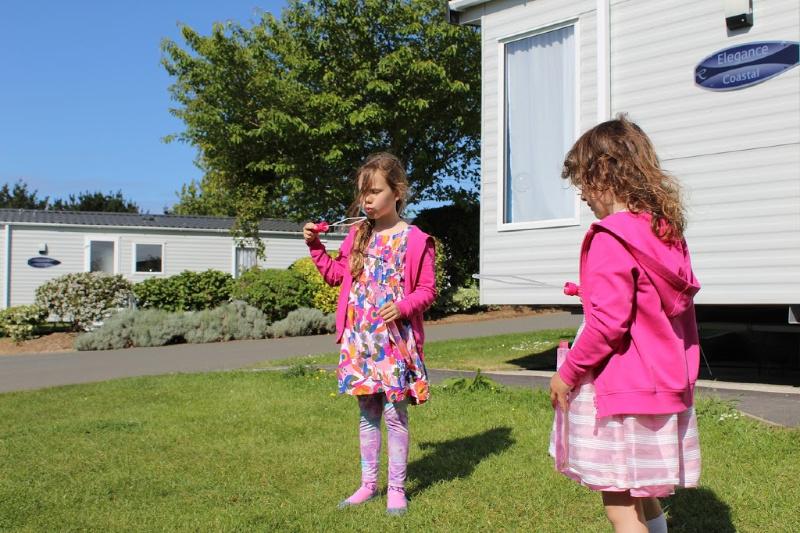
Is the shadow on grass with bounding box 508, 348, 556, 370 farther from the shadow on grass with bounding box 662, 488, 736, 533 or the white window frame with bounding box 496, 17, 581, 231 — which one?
the shadow on grass with bounding box 662, 488, 736, 533

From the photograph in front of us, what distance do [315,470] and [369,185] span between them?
1.62 meters

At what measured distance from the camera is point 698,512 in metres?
3.31

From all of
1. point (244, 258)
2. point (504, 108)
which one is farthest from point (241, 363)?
point (244, 258)

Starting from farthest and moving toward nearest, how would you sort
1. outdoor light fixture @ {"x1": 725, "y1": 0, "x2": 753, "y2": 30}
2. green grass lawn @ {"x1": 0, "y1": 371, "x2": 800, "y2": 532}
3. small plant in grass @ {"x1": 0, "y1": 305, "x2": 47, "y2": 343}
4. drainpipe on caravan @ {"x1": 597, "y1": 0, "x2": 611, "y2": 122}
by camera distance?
1. small plant in grass @ {"x1": 0, "y1": 305, "x2": 47, "y2": 343}
2. drainpipe on caravan @ {"x1": 597, "y1": 0, "x2": 611, "y2": 122}
3. outdoor light fixture @ {"x1": 725, "y1": 0, "x2": 753, "y2": 30}
4. green grass lawn @ {"x1": 0, "y1": 371, "x2": 800, "y2": 532}

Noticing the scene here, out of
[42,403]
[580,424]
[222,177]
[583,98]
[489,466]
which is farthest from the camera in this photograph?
[222,177]

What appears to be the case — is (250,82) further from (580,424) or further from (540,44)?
(580,424)

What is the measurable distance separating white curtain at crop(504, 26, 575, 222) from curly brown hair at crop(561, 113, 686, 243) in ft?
17.2

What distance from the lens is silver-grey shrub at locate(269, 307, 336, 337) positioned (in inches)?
587

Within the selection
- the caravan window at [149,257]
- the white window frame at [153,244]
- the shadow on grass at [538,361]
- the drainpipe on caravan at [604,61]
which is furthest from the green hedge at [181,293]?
the drainpipe on caravan at [604,61]

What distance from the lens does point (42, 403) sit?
6.93 meters

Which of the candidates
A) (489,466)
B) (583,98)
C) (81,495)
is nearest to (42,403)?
(81,495)

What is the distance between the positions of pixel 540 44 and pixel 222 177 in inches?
580

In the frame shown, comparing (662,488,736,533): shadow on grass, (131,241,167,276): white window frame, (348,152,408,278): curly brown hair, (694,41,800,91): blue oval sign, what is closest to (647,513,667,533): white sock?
(662,488,736,533): shadow on grass

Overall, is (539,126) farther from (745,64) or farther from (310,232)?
(310,232)
